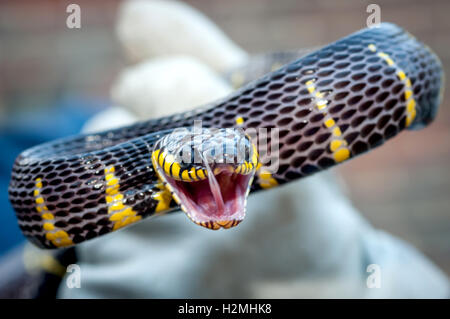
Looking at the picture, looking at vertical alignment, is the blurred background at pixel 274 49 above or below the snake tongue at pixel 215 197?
below

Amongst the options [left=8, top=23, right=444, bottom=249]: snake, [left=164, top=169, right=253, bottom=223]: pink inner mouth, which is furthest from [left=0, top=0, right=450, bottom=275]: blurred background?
[left=164, top=169, right=253, bottom=223]: pink inner mouth

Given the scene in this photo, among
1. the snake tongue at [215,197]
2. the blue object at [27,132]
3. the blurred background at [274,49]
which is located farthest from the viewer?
the blurred background at [274,49]

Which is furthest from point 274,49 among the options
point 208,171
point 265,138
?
point 208,171

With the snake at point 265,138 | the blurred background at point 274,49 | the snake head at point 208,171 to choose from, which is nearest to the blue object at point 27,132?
the blurred background at point 274,49

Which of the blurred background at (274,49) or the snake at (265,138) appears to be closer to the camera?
the snake at (265,138)

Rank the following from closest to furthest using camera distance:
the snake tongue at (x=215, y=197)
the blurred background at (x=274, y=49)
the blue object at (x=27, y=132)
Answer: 1. the snake tongue at (x=215, y=197)
2. the blue object at (x=27, y=132)
3. the blurred background at (x=274, y=49)

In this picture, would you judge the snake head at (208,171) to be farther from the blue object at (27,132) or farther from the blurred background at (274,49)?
the blurred background at (274,49)

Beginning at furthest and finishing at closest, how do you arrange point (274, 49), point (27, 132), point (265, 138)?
point (274, 49) < point (27, 132) < point (265, 138)

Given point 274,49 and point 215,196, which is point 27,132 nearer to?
point 274,49
